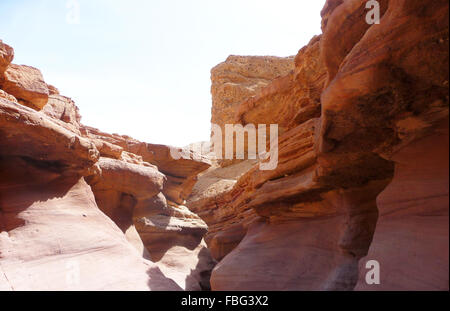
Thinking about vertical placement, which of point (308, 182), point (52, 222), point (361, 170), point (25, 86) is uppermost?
point (25, 86)

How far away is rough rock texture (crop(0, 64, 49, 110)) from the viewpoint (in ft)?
21.7

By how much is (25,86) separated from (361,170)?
6.39 metres

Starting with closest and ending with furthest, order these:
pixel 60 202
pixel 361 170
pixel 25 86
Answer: pixel 361 170 → pixel 60 202 → pixel 25 86

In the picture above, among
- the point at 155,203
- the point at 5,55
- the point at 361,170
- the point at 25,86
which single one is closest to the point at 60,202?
the point at 25,86

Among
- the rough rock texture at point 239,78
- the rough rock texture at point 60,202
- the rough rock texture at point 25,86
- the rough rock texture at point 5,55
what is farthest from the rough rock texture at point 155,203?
the rough rock texture at point 239,78

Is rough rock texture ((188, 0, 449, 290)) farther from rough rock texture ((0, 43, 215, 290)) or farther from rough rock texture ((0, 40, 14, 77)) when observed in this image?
rough rock texture ((0, 40, 14, 77))

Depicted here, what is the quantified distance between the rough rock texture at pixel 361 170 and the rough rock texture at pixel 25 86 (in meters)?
4.70

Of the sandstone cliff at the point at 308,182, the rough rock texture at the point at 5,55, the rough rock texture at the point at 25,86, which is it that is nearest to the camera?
the sandstone cliff at the point at 308,182

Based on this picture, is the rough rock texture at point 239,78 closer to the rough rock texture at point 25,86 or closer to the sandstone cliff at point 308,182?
the sandstone cliff at point 308,182

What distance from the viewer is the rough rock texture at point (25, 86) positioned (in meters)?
6.61

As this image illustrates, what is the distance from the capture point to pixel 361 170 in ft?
14.1

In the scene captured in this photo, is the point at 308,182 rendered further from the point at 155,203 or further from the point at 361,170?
the point at 155,203

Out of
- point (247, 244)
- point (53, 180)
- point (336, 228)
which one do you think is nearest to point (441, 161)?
point (336, 228)

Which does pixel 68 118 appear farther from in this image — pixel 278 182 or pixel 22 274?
pixel 278 182
